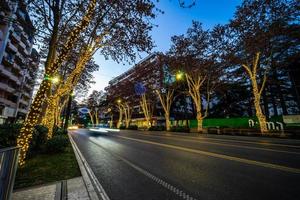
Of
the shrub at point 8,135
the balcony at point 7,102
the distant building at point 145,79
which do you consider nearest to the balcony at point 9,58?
the balcony at point 7,102

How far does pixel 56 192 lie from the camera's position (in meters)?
3.90

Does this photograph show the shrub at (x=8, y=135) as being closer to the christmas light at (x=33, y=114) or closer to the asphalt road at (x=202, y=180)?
the christmas light at (x=33, y=114)

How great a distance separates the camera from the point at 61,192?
3.90 m

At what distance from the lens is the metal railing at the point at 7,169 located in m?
2.48

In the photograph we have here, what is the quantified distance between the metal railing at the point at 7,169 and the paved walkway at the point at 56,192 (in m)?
1.14

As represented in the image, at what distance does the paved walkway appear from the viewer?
3.64 meters

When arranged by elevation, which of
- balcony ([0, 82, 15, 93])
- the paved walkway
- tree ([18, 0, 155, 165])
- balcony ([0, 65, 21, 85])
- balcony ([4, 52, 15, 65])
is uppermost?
balcony ([4, 52, 15, 65])

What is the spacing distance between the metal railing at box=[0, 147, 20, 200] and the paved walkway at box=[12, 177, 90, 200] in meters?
1.14

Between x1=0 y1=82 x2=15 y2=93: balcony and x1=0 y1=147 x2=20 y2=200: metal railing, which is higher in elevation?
x1=0 y1=82 x2=15 y2=93: balcony

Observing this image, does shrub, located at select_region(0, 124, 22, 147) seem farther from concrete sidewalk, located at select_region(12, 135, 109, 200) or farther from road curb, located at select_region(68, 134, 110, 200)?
road curb, located at select_region(68, 134, 110, 200)

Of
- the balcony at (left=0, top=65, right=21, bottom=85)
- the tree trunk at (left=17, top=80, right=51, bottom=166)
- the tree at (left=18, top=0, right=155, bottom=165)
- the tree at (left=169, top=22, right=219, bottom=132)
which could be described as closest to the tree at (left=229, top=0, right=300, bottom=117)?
the tree at (left=169, top=22, right=219, bottom=132)

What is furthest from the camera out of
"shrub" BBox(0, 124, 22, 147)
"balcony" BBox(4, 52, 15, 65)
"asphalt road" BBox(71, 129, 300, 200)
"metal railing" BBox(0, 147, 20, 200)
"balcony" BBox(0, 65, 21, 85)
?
"balcony" BBox(4, 52, 15, 65)

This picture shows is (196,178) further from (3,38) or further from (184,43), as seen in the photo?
(3,38)

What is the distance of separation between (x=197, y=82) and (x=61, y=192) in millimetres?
25176
